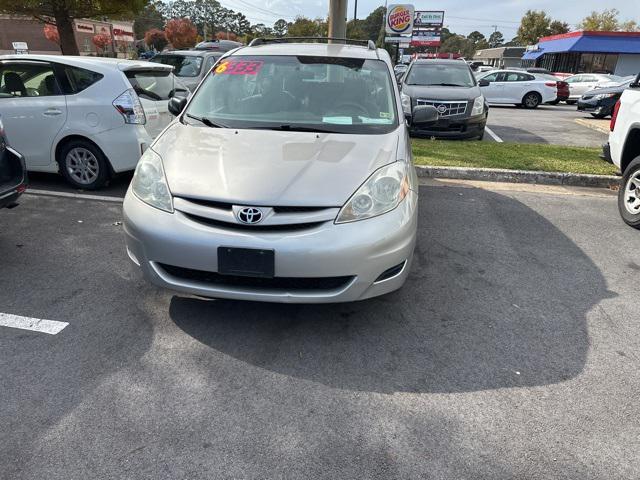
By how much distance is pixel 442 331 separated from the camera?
3246mm

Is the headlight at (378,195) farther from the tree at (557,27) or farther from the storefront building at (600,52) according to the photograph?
the tree at (557,27)

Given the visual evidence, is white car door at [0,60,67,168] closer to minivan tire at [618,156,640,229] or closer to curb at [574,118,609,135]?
minivan tire at [618,156,640,229]

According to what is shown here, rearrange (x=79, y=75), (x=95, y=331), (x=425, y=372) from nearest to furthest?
(x=425, y=372)
(x=95, y=331)
(x=79, y=75)

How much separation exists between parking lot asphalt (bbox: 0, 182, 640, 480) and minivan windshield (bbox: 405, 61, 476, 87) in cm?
695

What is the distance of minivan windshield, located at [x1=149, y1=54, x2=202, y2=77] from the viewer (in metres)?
11.3

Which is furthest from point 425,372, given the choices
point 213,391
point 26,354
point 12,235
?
point 12,235

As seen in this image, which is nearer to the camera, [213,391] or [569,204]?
[213,391]

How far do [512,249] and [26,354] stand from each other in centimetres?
405

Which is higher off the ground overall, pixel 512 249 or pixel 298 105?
pixel 298 105

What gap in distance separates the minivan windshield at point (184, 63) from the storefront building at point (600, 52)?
110 feet

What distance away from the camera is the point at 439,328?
3.28 meters

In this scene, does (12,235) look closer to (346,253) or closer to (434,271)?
(346,253)

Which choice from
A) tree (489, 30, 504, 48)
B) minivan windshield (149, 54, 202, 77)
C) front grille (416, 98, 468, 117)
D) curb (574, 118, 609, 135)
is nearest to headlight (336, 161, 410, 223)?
front grille (416, 98, 468, 117)

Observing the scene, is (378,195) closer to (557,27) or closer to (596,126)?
(596,126)
